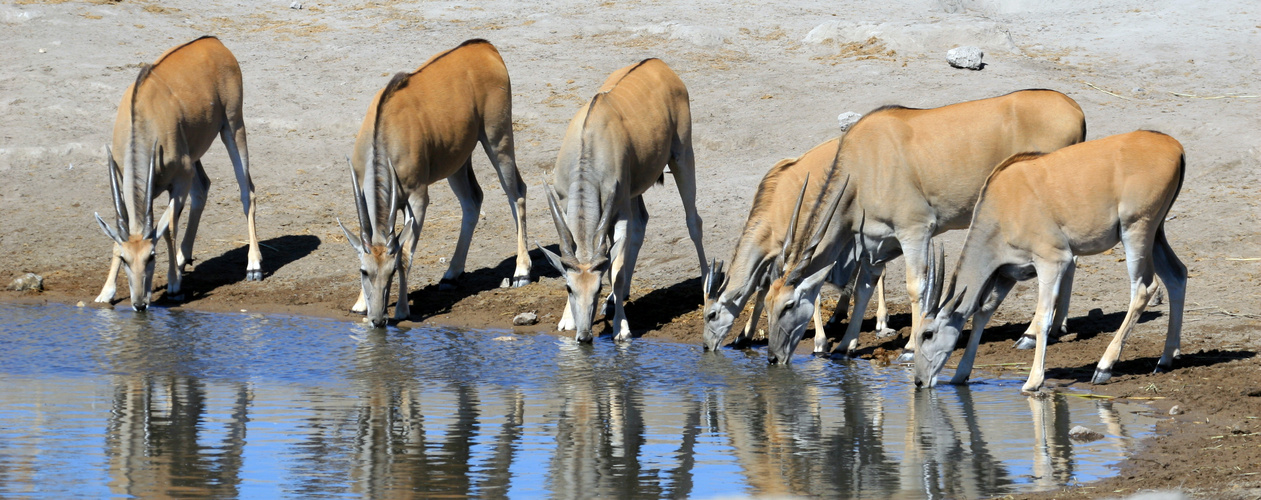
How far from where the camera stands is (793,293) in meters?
9.60

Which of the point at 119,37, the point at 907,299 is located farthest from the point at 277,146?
the point at 907,299

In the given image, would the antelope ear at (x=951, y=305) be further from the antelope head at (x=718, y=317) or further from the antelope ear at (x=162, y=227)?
the antelope ear at (x=162, y=227)

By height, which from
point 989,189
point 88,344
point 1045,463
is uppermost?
point 989,189

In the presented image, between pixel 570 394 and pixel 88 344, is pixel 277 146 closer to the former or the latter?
pixel 88 344

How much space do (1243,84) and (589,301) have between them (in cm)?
1065

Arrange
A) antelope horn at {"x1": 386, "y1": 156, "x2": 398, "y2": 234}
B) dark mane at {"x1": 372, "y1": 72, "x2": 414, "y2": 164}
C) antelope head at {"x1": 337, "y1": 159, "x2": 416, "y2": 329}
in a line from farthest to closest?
dark mane at {"x1": 372, "y1": 72, "x2": 414, "y2": 164} → antelope horn at {"x1": 386, "y1": 156, "x2": 398, "y2": 234} → antelope head at {"x1": 337, "y1": 159, "x2": 416, "y2": 329}

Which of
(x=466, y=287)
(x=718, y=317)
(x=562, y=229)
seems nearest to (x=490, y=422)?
(x=718, y=317)

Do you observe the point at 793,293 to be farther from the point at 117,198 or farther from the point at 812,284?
the point at 117,198

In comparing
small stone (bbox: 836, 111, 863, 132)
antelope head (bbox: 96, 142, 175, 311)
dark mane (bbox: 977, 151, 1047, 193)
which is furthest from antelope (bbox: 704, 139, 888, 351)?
small stone (bbox: 836, 111, 863, 132)

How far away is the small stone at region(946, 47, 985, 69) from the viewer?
1773cm

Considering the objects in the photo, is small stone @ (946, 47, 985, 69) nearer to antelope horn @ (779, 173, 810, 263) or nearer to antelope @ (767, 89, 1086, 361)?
antelope @ (767, 89, 1086, 361)

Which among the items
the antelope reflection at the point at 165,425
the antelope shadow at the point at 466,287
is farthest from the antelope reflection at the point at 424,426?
the antelope shadow at the point at 466,287

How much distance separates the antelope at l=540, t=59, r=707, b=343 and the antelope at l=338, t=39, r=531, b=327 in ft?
4.31

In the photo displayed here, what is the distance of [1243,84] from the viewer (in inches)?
667
